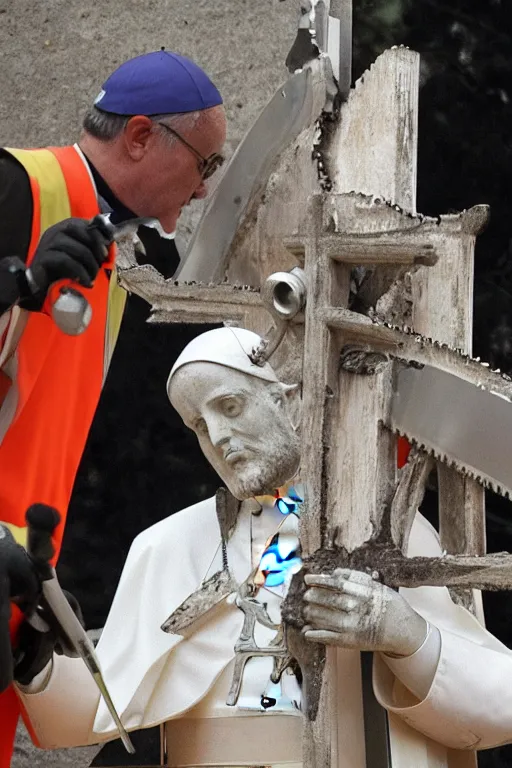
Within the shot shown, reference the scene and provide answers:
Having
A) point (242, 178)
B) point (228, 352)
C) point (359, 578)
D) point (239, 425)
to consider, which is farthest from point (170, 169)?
point (359, 578)

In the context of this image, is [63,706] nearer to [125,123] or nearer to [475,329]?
[125,123]

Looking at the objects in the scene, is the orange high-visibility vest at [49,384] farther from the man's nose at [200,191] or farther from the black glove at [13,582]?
the black glove at [13,582]

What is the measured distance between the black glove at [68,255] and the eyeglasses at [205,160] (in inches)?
18.4

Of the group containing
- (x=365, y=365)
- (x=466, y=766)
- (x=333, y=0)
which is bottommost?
(x=466, y=766)

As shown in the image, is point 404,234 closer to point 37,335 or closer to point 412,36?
point 37,335

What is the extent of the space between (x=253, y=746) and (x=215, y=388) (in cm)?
Answer: 49

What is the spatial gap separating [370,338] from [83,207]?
19.4 inches

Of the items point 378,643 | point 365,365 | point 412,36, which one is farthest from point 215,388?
point 412,36

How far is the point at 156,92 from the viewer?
10.7 feet

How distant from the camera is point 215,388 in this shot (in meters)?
3.11

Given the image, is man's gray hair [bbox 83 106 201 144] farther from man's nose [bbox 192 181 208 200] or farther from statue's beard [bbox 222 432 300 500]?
statue's beard [bbox 222 432 300 500]

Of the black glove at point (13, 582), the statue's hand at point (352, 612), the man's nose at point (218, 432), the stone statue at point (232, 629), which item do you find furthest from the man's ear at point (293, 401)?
the black glove at point (13, 582)

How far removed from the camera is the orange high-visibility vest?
10.1 ft

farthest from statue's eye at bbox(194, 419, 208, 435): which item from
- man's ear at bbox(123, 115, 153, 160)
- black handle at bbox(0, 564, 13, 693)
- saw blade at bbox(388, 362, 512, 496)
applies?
Result: black handle at bbox(0, 564, 13, 693)
